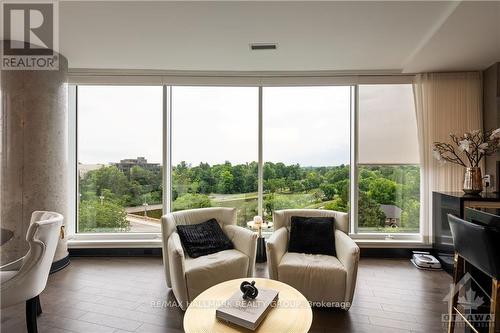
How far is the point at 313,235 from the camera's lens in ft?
8.75

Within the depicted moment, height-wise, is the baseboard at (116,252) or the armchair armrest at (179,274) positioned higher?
the armchair armrest at (179,274)

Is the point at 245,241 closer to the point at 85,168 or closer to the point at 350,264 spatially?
the point at 350,264

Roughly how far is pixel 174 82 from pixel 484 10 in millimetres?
3384

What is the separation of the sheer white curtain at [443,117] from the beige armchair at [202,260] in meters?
2.64

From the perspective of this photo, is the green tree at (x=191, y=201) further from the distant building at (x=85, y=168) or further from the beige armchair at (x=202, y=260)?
the distant building at (x=85, y=168)

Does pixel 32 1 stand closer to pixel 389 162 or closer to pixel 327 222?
pixel 327 222

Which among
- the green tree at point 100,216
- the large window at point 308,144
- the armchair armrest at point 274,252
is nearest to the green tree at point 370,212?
the large window at point 308,144

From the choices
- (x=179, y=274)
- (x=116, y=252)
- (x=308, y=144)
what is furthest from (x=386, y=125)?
(x=116, y=252)

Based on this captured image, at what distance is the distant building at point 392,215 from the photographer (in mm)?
3725

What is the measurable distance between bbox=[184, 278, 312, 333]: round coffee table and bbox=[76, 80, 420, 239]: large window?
6.84 feet

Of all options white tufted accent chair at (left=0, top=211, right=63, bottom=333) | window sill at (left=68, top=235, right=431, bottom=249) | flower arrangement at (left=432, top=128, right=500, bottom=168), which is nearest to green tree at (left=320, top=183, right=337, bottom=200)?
window sill at (left=68, top=235, right=431, bottom=249)

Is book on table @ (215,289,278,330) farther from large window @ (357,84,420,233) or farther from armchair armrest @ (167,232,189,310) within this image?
large window @ (357,84,420,233)

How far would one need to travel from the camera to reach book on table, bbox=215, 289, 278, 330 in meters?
1.44

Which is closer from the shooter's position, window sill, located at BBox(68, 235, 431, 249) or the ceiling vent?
the ceiling vent
